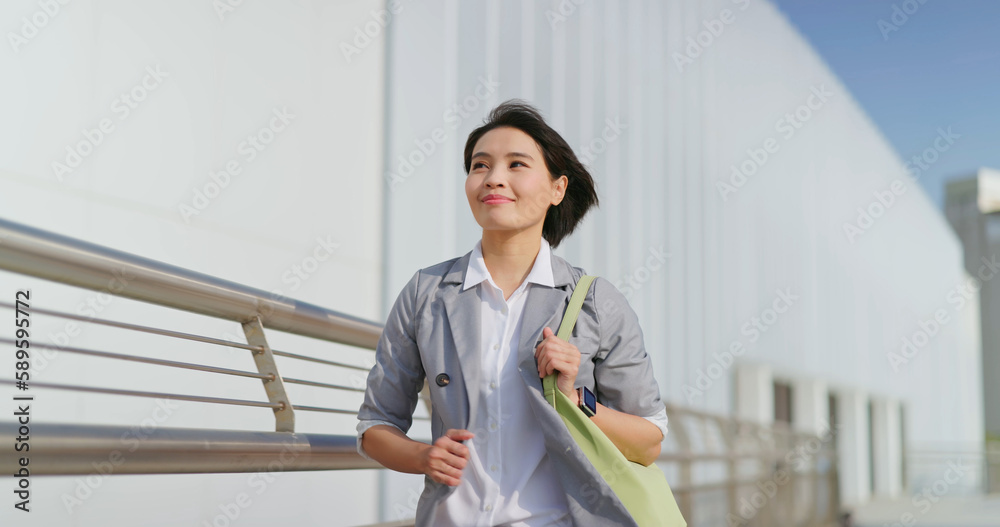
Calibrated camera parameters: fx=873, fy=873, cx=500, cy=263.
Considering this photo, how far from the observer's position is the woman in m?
1.54

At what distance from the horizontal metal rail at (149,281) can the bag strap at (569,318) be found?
3.52 ft

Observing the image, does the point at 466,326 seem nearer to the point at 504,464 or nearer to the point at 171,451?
the point at 504,464

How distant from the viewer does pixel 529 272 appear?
69.6 inches

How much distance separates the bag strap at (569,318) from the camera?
5.08 feet

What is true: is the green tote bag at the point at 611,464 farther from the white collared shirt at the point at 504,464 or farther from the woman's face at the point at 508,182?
the woman's face at the point at 508,182

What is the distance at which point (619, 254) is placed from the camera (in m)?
10.3

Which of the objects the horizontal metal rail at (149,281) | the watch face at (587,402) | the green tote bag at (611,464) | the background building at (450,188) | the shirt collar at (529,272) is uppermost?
the background building at (450,188)

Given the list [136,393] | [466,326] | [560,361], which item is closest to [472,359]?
[466,326]

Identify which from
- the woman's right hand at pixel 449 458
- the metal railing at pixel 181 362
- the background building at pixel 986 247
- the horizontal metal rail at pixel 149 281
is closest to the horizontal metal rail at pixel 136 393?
the metal railing at pixel 181 362

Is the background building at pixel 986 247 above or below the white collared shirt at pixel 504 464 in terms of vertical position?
above

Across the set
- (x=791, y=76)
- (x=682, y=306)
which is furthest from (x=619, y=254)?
(x=791, y=76)

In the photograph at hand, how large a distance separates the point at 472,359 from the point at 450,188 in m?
7.04

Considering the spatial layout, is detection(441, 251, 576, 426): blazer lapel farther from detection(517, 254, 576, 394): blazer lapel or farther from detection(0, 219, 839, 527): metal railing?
detection(0, 219, 839, 527): metal railing

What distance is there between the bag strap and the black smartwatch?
0.06 metres
